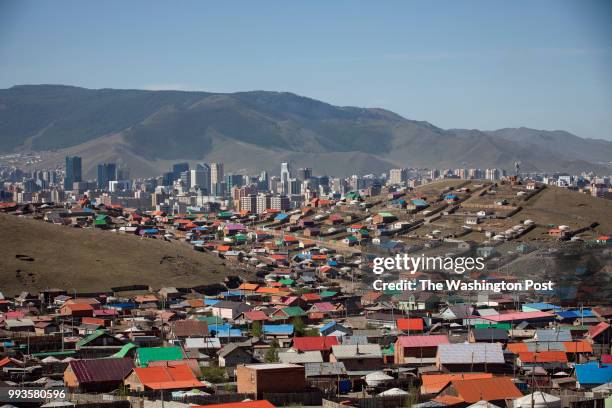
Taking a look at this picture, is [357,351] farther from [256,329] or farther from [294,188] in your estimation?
[294,188]

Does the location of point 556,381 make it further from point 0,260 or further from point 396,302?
point 0,260

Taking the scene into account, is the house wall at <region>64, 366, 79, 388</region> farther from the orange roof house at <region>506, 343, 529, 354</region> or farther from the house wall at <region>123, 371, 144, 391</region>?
the orange roof house at <region>506, 343, 529, 354</region>

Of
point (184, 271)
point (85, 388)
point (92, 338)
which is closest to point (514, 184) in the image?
point (184, 271)

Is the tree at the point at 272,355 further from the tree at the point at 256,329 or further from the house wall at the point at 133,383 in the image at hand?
Result: the tree at the point at 256,329

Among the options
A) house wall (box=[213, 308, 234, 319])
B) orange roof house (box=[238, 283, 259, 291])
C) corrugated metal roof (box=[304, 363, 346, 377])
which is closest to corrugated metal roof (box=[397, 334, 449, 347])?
corrugated metal roof (box=[304, 363, 346, 377])

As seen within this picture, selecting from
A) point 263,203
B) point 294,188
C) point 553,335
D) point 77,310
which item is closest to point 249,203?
point 263,203

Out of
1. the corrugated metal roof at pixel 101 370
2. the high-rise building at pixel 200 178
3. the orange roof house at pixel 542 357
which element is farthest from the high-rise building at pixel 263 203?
the corrugated metal roof at pixel 101 370
